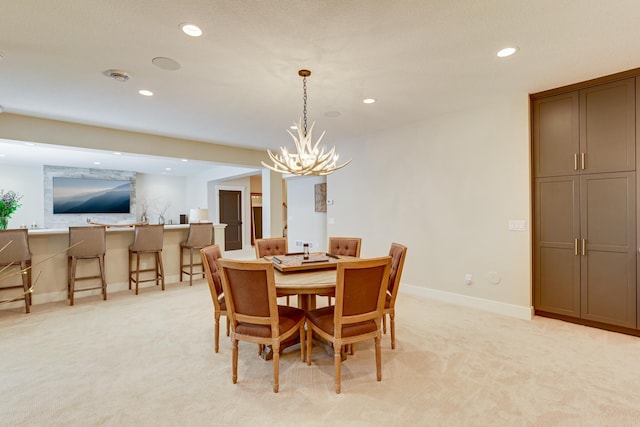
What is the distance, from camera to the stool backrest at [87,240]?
4.12 meters

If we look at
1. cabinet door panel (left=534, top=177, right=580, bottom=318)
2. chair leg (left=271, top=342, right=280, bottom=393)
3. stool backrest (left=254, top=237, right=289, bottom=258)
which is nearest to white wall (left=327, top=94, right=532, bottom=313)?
cabinet door panel (left=534, top=177, right=580, bottom=318)

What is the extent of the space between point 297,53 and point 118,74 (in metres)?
1.76

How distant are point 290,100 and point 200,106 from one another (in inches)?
45.4

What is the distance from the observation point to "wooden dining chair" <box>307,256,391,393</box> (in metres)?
2.10

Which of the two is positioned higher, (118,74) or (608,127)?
(118,74)

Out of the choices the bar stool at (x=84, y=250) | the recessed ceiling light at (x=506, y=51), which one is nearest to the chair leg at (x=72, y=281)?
the bar stool at (x=84, y=250)

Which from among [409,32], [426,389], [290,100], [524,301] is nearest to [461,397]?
[426,389]

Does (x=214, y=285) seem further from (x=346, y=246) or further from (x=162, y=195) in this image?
(x=162, y=195)

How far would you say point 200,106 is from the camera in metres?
3.84

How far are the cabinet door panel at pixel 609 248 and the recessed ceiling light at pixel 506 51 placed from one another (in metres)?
1.66

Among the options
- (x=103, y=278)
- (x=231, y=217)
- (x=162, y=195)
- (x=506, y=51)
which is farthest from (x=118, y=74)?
(x=162, y=195)

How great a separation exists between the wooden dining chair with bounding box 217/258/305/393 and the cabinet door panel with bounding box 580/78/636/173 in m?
3.50

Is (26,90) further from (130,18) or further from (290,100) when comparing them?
(290,100)

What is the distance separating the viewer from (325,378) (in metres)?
2.32
